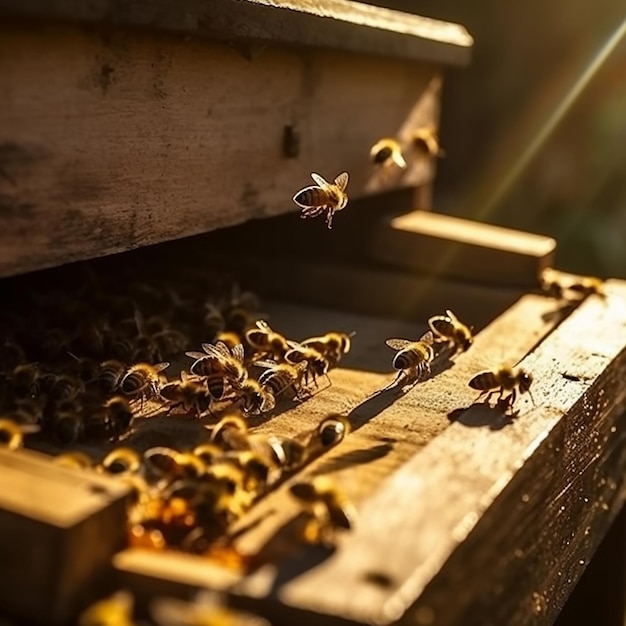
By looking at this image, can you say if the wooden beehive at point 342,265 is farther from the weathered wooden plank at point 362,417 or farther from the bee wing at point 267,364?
the bee wing at point 267,364

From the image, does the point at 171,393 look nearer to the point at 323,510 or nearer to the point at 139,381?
the point at 139,381

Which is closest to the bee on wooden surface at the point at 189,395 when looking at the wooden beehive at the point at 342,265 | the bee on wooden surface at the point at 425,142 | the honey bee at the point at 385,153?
the wooden beehive at the point at 342,265

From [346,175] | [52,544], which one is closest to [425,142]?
[346,175]

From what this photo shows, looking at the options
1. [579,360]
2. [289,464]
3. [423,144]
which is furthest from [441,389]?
[423,144]

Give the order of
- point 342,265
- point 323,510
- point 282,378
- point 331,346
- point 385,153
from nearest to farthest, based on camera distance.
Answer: point 323,510 → point 282,378 → point 331,346 → point 385,153 → point 342,265

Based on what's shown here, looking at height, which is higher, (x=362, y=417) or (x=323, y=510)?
(x=323, y=510)

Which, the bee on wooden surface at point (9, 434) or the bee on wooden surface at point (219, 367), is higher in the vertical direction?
the bee on wooden surface at point (9, 434)

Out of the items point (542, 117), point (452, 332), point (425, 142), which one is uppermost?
point (425, 142)
